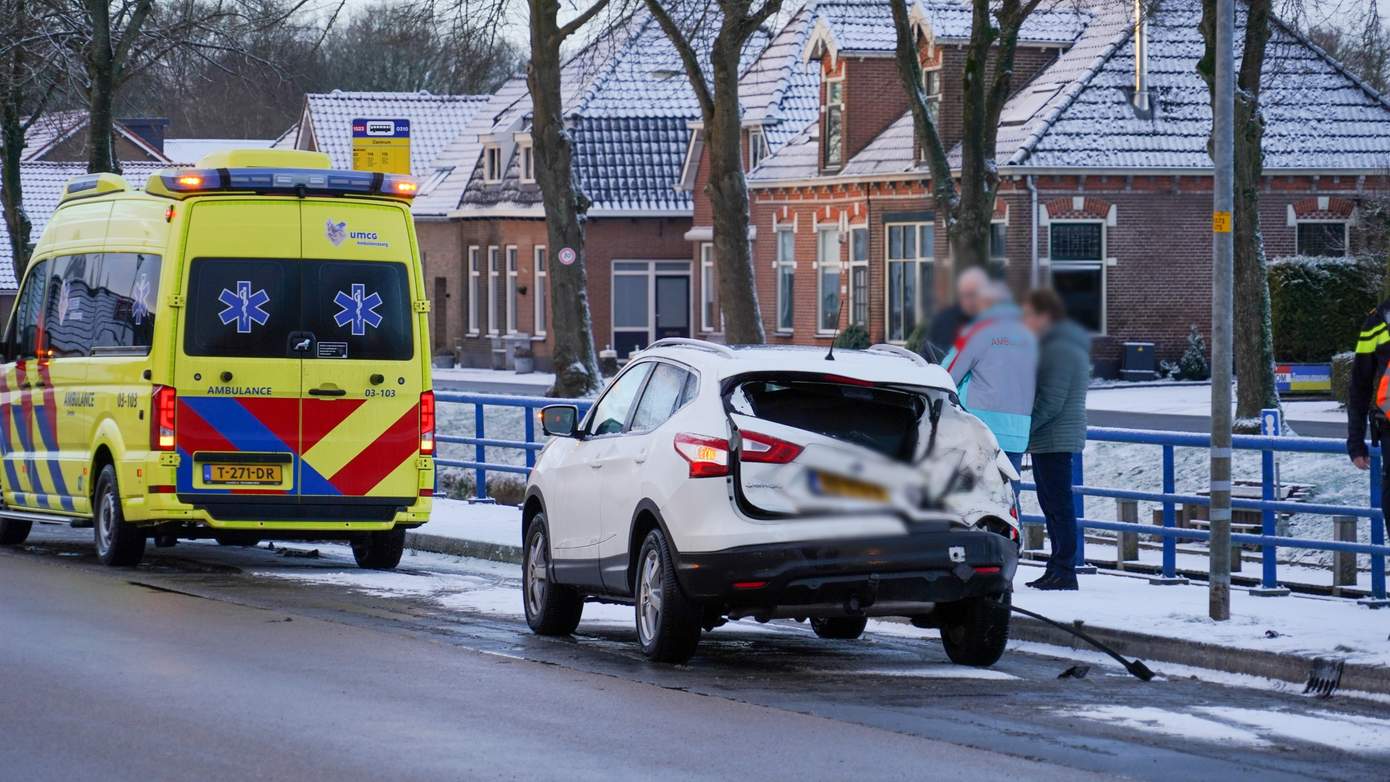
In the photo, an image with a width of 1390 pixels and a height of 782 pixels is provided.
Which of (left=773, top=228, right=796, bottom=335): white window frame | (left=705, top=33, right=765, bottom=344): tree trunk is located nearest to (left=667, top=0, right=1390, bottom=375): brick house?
(left=773, top=228, right=796, bottom=335): white window frame

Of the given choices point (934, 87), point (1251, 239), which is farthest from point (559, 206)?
A: point (1251, 239)

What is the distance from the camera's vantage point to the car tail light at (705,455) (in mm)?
10555

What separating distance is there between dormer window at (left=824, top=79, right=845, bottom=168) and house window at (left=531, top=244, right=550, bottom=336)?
12665mm

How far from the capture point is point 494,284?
62.0 metres

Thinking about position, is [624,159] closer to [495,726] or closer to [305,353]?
[305,353]

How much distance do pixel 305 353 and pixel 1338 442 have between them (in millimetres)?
6981

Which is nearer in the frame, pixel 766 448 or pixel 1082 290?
pixel 1082 290

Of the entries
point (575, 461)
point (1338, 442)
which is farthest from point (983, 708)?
point (1338, 442)

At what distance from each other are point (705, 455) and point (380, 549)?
6416 mm

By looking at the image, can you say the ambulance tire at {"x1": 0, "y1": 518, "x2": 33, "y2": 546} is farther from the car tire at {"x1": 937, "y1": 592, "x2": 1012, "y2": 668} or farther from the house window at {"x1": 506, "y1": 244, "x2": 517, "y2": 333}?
the house window at {"x1": 506, "y1": 244, "x2": 517, "y2": 333}

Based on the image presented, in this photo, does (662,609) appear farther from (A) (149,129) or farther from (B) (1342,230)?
(A) (149,129)

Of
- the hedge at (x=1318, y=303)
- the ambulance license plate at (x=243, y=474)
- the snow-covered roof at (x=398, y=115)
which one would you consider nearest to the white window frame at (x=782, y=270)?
the hedge at (x=1318, y=303)

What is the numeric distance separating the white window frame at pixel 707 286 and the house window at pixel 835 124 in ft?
26.2

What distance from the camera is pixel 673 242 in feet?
191
